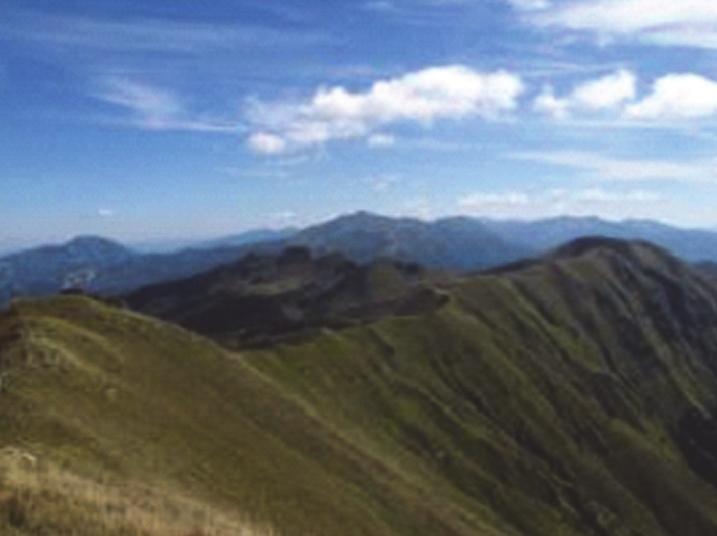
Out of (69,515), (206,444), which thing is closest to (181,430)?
(206,444)

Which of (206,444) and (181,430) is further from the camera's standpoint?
(181,430)

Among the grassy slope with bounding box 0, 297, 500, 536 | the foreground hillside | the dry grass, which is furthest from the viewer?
the grassy slope with bounding box 0, 297, 500, 536

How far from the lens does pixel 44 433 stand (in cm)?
5053

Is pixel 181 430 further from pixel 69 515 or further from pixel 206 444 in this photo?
pixel 69 515

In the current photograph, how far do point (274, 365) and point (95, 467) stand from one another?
3993 inches

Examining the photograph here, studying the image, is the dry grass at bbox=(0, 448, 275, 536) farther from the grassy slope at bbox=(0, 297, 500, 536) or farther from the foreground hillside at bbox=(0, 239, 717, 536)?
the grassy slope at bbox=(0, 297, 500, 536)

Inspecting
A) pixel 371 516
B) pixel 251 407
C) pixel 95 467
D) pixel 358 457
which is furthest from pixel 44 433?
pixel 358 457

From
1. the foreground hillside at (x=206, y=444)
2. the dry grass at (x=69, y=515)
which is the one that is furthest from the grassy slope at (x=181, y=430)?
the dry grass at (x=69, y=515)

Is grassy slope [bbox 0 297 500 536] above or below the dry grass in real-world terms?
below

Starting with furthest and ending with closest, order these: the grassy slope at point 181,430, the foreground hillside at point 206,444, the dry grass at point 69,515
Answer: the grassy slope at point 181,430 → the foreground hillside at point 206,444 → the dry grass at point 69,515

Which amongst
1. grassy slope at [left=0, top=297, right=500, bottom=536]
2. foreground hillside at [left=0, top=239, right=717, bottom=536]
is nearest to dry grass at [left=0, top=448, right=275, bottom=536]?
foreground hillside at [left=0, top=239, right=717, bottom=536]

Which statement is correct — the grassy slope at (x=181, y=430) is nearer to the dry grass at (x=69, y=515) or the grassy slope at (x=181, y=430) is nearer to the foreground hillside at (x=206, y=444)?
the foreground hillside at (x=206, y=444)

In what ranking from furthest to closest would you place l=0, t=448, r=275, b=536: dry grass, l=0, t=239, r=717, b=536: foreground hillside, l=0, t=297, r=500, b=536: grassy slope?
l=0, t=297, r=500, b=536: grassy slope < l=0, t=239, r=717, b=536: foreground hillside < l=0, t=448, r=275, b=536: dry grass

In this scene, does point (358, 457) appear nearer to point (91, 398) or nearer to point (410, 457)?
point (91, 398)
